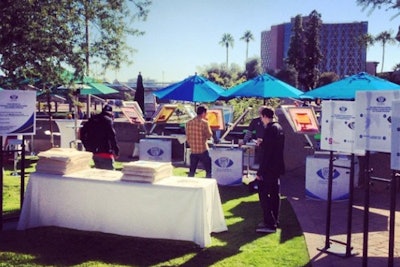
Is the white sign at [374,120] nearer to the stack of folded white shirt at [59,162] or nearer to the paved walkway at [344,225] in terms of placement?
the paved walkway at [344,225]

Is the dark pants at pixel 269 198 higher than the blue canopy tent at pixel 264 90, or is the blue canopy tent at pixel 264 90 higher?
the blue canopy tent at pixel 264 90

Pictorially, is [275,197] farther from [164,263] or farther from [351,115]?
[164,263]

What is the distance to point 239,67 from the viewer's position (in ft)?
265

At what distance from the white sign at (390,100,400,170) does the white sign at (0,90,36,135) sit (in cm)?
523

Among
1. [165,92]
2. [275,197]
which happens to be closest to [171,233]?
[275,197]

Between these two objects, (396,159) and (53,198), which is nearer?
(396,159)

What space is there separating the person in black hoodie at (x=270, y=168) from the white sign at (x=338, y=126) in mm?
672

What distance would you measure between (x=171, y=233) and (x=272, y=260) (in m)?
1.37

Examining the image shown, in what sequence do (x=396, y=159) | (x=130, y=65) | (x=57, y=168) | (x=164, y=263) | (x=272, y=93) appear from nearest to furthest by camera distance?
1. (x=396, y=159)
2. (x=164, y=263)
3. (x=57, y=168)
4. (x=130, y=65)
5. (x=272, y=93)

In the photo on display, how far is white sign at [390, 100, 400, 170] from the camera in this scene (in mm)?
4637

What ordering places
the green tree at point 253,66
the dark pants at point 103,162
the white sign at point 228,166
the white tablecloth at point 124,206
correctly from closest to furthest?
1. the white tablecloth at point 124,206
2. the dark pants at point 103,162
3. the white sign at point 228,166
4. the green tree at point 253,66

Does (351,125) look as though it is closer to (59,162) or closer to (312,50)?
(59,162)

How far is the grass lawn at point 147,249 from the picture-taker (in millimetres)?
5672

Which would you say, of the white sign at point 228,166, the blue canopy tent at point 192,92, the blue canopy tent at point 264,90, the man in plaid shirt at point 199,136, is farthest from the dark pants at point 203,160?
the blue canopy tent at point 264,90
